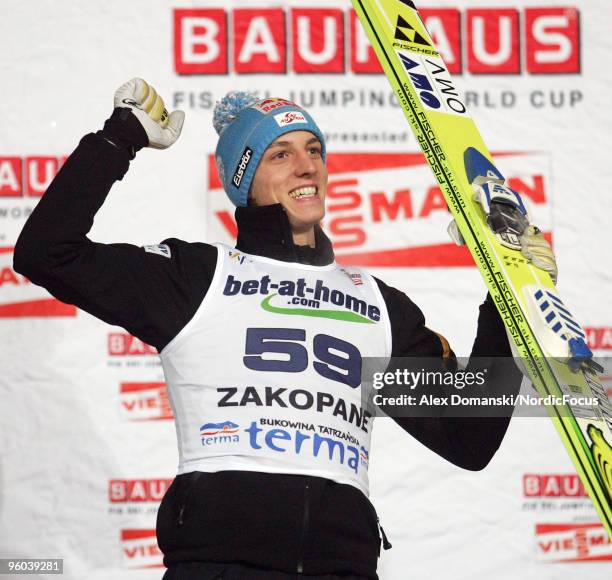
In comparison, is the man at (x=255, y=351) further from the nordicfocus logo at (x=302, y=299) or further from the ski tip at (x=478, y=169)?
the ski tip at (x=478, y=169)

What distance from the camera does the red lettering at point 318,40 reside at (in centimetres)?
298

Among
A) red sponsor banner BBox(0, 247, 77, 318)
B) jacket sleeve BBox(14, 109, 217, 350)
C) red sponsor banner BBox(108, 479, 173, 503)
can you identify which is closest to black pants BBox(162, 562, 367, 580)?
jacket sleeve BBox(14, 109, 217, 350)

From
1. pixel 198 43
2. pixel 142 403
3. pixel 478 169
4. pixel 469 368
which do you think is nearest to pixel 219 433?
pixel 469 368

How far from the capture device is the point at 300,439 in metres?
1.81

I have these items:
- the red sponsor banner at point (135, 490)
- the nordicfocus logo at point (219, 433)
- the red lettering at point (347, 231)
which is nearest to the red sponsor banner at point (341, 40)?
the red lettering at point (347, 231)

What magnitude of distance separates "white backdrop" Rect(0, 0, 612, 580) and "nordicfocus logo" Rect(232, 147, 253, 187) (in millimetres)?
811

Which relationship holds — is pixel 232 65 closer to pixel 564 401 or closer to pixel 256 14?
pixel 256 14

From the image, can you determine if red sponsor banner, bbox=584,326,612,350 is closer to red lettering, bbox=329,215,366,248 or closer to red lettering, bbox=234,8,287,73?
red lettering, bbox=329,215,366,248

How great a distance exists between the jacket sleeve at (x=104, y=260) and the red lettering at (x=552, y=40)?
1495 mm

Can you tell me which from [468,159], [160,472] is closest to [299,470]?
[468,159]

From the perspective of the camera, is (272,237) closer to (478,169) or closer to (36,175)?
(478,169)

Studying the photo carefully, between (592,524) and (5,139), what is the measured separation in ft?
6.27

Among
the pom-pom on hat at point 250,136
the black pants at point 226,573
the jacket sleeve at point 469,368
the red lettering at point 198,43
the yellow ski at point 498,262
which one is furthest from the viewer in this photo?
the red lettering at point 198,43

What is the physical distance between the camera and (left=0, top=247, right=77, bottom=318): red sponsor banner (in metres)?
2.86
